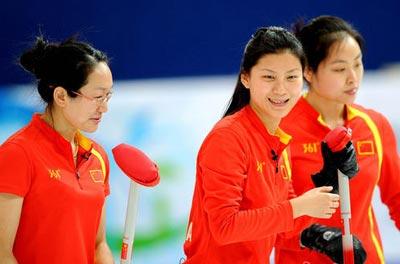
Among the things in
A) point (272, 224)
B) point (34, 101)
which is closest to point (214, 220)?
point (272, 224)

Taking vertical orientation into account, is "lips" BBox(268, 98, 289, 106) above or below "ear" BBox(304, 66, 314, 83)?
below

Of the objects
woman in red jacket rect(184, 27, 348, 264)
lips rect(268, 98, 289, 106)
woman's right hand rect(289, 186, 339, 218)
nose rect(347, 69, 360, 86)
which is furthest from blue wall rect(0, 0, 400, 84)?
woman's right hand rect(289, 186, 339, 218)

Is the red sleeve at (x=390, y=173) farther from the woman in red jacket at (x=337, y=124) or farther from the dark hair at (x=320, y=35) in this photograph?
the dark hair at (x=320, y=35)

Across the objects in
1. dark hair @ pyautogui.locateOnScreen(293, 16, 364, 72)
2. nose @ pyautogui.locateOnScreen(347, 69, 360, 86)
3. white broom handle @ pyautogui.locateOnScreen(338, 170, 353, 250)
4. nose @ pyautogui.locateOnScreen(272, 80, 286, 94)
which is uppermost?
dark hair @ pyautogui.locateOnScreen(293, 16, 364, 72)

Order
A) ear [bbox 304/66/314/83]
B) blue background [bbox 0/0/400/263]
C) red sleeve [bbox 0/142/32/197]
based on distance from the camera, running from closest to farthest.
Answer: red sleeve [bbox 0/142/32/197]
ear [bbox 304/66/314/83]
blue background [bbox 0/0/400/263]

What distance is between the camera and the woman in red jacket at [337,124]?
3127 millimetres

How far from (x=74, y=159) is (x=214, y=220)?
0.47 meters

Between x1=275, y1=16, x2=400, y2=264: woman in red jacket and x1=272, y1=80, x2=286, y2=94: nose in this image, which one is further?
x1=275, y1=16, x2=400, y2=264: woman in red jacket

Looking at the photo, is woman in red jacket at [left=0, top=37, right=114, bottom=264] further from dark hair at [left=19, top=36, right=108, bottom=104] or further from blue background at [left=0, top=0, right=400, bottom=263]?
blue background at [left=0, top=0, right=400, bottom=263]

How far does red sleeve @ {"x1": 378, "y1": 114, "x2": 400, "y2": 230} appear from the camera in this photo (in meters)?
3.26

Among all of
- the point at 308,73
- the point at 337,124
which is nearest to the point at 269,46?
the point at 308,73

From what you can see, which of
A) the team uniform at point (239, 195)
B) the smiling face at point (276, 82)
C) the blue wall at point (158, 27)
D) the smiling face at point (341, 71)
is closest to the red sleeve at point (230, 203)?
the team uniform at point (239, 195)

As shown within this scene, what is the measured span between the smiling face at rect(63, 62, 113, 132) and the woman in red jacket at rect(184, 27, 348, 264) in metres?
0.34

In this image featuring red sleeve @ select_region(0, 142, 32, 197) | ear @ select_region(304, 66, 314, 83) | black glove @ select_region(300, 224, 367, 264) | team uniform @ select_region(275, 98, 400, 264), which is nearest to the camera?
red sleeve @ select_region(0, 142, 32, 197)
